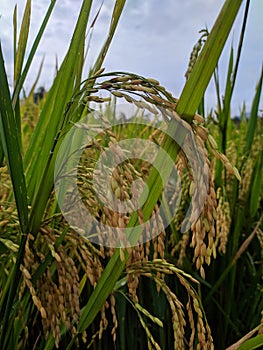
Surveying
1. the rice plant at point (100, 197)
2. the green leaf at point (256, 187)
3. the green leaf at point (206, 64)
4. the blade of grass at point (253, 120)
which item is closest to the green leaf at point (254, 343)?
the rice plant at point (100, 197)

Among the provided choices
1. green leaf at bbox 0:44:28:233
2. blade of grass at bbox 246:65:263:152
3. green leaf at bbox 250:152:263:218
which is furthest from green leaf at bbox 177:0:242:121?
blade of grass at bbox 246:65:263:152

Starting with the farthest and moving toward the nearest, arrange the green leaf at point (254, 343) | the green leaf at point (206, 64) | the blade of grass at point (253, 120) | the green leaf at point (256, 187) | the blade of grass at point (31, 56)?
the blade of grass at point (253, 120)
the green leaf at point (256, 187)
the blade of grass at point (31, 56)
the green leaf at point (254, 343)
the green leaf at point (206, 64)

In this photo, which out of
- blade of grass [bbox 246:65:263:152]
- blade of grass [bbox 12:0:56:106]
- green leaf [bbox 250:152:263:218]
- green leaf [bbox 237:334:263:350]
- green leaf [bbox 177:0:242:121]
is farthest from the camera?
blade of grass [bbox 246:65:263:152]

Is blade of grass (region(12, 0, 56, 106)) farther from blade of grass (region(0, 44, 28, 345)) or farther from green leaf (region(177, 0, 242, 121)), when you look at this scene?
green leaf (region(177, 0, 242, 121))

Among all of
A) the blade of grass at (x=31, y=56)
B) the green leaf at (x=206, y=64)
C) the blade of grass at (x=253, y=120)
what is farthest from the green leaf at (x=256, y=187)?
the green leaf at (x=206, y=64)

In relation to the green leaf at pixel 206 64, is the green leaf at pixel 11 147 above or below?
below

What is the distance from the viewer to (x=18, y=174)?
0.56 meters

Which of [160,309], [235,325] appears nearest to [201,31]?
[160,309]

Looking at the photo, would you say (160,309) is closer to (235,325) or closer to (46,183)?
(235,325)

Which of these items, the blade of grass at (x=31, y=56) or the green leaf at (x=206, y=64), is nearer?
the green leaf at (x=206, y=64)

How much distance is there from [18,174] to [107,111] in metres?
1.49

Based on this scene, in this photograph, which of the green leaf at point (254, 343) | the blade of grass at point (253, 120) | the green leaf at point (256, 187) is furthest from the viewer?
the blade of grass at point (253, 120)

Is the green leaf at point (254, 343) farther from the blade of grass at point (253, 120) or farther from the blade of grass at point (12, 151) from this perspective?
the blade of grass at point (253, 120)

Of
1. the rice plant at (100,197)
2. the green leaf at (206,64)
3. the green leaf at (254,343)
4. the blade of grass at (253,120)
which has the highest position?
the blade of grass at (253,120)
